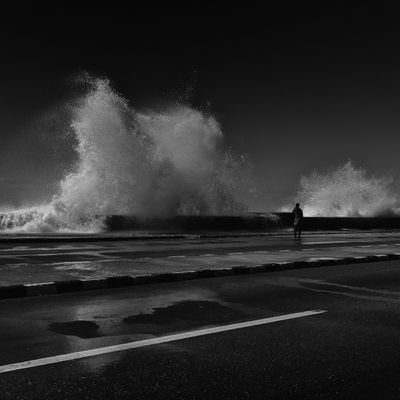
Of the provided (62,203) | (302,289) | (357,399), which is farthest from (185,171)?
(357,399)

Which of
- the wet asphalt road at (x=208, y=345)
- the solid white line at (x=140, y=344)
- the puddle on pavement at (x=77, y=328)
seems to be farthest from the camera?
the puddle on pavement at (x=77, y=328)

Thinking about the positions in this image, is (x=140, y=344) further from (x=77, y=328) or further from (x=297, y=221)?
(x=297, y=221)

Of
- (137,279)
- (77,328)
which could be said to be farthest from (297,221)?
(77,328)

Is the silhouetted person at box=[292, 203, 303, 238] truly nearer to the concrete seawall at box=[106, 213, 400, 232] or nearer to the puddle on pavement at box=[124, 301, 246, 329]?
the concrete seawall at box=[106, 213, 400, 232]

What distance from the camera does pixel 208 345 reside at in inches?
167

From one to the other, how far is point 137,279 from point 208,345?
12.5 ft

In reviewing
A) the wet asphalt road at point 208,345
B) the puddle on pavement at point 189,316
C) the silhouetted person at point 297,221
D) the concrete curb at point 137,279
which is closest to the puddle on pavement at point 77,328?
the wet asphalt road at point 208,345

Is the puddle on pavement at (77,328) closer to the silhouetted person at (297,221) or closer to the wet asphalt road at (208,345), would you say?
the wet asphalt road at (208,345)

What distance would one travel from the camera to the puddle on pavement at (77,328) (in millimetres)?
4602

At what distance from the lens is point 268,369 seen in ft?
12.0

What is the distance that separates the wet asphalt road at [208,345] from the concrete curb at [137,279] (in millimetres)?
313

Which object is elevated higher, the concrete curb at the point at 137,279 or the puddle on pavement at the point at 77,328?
the concrete curb at the point at 137,279

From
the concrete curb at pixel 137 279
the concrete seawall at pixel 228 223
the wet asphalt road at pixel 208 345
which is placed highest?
the concrete seawall at pixel 228 223

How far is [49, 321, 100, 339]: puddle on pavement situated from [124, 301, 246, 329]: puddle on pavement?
402 mm
